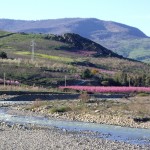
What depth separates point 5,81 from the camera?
84875mm

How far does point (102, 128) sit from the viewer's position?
136 ft

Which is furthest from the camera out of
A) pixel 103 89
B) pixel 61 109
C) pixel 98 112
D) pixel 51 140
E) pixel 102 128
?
pixel 103 89

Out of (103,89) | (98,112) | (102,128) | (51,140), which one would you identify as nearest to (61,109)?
(98,112)

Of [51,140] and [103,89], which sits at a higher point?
[51,140]

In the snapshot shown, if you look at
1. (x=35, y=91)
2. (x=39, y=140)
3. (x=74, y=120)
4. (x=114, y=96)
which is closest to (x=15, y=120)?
(x=74, y=120)

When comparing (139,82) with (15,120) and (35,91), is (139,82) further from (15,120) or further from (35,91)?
(15,120)

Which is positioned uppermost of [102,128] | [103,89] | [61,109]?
[102,128]

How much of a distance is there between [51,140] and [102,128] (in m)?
9.30

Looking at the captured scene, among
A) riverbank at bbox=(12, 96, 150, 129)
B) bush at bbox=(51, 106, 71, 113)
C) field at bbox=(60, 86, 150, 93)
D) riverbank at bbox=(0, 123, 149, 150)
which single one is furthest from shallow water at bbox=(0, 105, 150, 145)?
field at bbox=(60, 86, 150, 93)

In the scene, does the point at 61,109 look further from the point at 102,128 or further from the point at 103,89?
the point at 103,89

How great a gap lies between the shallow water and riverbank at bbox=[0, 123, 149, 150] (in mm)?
1784

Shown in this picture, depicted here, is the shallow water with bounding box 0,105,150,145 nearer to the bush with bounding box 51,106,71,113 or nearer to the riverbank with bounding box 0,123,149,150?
the riverbank with bounding box 0,123,149,150

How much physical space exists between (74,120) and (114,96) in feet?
115

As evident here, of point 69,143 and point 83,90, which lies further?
point 83,90
